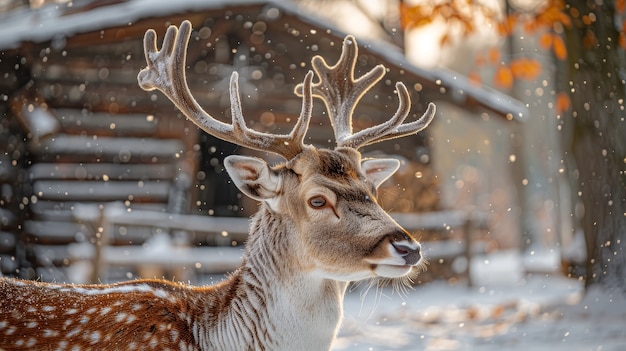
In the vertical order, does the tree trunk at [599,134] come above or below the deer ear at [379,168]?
below

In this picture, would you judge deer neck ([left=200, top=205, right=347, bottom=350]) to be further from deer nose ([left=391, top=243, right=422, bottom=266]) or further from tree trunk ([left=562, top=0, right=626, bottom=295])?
tree trunk ([left=562, top=0, right=626, bottom=295])

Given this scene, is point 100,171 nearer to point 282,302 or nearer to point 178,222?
point 178,222

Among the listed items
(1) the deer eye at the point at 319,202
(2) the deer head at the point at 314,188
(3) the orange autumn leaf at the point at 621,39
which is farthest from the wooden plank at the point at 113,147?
(1) the deer eye at the point at 319,202

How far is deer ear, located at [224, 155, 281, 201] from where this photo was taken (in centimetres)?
396

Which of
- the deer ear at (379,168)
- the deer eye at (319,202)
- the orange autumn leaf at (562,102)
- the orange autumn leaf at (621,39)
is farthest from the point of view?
the orange autumn leaf at (562,102)

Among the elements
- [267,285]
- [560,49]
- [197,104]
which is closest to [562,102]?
[560,49]

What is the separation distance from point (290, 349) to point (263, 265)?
0.45 m

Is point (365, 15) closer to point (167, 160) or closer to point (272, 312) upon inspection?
point (167, 160)

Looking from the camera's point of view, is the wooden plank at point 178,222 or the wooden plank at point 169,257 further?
the wooden plank at point 178,222

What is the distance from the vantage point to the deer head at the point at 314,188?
372 cm

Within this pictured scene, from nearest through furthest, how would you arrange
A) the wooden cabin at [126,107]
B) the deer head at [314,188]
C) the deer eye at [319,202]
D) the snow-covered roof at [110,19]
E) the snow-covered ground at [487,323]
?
the deer head at [314,188]
the deer eye at [319,202]
the snow-covered ground at [487,323]
the snow-covered roof at [110,19]
the wooden cabin at [126,107]

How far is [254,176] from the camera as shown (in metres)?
4.03

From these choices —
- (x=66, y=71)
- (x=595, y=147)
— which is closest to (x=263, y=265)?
(x=595, y=147)

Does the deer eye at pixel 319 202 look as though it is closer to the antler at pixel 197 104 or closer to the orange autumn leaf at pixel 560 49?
the antler at pixel 197 104
